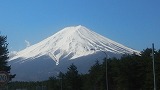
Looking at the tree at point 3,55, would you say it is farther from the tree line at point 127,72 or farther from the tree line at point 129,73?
the tree line at point 129,73

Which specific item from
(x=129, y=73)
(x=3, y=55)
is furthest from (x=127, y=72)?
(x=3, y=55)

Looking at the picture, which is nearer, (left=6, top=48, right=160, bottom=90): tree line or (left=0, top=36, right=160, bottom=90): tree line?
(left=0, top=36, right=160, bottom=90): tree line

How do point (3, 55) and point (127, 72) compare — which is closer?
point (3, 55)

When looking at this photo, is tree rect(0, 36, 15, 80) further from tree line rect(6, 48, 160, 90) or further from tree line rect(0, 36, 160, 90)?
tree line rect(6, 48, 160, 90)

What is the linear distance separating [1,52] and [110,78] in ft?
122

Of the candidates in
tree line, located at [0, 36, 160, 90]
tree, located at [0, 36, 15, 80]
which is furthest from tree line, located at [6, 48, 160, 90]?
tree, located at [0, 36, 15, 80]

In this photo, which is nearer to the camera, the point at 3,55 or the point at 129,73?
the point at 3,55

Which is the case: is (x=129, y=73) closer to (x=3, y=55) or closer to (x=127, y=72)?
(x=127, y=72)

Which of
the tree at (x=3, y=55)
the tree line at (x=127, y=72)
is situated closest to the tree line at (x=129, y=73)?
the tree line at (x=127, y=72)

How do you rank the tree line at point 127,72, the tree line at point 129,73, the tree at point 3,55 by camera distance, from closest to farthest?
the tree at point 3,55 < the tree line at point 127,72 < the tree line at point 129,73

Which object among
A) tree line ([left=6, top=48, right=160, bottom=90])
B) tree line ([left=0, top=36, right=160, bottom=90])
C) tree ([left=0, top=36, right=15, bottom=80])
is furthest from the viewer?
tree line ([left=6, top=48, right=160, bottom=90])

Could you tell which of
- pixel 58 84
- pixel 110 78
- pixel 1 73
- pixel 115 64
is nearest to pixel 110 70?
pixel 110 78

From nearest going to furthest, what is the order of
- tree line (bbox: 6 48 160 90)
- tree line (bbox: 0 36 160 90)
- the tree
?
the tree
tree line (bbox: 0 36 160 90)
tree line (bbox: 6 48 160 90)

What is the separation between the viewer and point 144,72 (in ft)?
199
